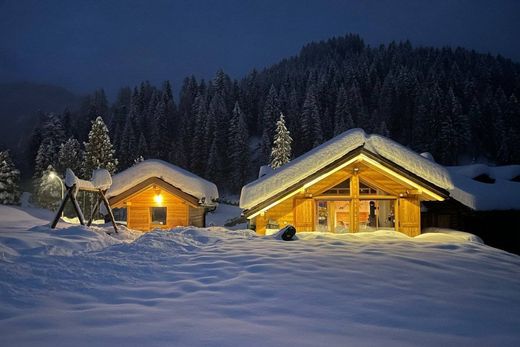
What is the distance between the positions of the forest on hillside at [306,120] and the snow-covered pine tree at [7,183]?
7010 millimetres

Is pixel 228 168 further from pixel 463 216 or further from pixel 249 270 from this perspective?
pixel 249 270

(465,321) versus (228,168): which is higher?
(228,168)

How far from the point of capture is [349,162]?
48.1ft

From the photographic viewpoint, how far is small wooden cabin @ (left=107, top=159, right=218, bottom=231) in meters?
19.9

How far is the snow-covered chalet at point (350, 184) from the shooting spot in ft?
46.9

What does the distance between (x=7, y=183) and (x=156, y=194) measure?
34.0 m

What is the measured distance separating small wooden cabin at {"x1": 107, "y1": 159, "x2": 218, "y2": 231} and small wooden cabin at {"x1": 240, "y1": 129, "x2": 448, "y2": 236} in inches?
238

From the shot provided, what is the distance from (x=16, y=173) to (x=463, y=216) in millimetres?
50357

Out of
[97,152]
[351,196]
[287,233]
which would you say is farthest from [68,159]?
[287,233]

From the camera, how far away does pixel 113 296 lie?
16.7 ft

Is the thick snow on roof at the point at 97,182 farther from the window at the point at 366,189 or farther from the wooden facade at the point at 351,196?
the window at the point at 366,189

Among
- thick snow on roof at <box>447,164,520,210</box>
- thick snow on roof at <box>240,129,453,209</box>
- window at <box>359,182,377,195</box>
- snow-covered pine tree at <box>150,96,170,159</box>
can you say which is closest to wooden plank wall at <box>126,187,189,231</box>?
thick snow on roof at <box>240,129,453,209</box>

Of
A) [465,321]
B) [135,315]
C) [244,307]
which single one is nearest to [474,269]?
[465,321]

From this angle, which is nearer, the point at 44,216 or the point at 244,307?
the point at 244,307
